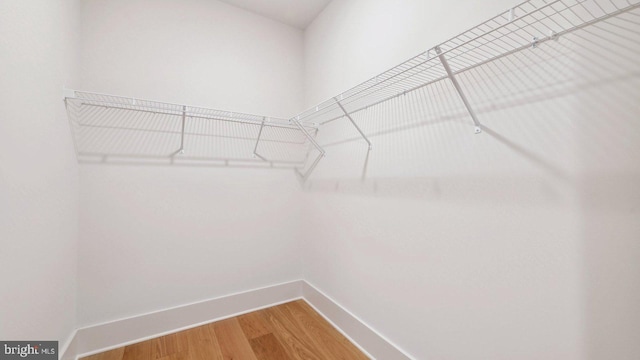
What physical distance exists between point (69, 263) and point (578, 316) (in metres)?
2.15

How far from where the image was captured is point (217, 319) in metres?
1.73

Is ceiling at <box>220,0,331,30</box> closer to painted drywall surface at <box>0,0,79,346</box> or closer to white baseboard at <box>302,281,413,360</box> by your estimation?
painted drywall surface at <box>0,0,79,346</box>

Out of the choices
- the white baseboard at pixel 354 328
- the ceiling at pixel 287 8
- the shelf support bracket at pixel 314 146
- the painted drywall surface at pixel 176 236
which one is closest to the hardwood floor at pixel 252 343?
the white baseboard at pixel 354 328

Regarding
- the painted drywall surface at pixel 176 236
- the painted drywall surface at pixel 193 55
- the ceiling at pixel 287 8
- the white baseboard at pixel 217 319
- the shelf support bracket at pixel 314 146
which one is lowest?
the white baseboard at pixel 217 319

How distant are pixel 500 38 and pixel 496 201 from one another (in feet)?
1.82

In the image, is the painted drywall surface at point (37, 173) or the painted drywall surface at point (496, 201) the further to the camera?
the painted drywall surface at point (37, 173)

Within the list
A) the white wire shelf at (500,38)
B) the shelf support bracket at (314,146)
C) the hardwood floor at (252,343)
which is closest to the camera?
the white wire shelf at (500,38)

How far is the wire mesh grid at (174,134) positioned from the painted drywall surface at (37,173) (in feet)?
0.46

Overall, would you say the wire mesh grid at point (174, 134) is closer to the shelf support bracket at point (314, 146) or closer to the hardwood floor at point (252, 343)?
the shelf support bracket at point (314, 146)

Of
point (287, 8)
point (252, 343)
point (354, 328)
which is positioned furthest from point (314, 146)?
point (252, 343)

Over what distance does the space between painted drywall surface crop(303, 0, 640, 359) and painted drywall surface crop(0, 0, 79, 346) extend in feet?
4.77

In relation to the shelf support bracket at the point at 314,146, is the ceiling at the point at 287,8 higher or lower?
higher

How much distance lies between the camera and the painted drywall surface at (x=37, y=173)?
771 millimetres

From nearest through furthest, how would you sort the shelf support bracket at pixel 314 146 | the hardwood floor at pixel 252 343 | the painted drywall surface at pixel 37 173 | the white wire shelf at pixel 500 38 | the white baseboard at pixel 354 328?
the white wire shelf at pixel 500 38, the painted drywall surface at pixel 37 173, the white baseboard at pixel 354 328, the hardwood floor at pixel 252 343, the shelf support bracket at pixel 314 146
